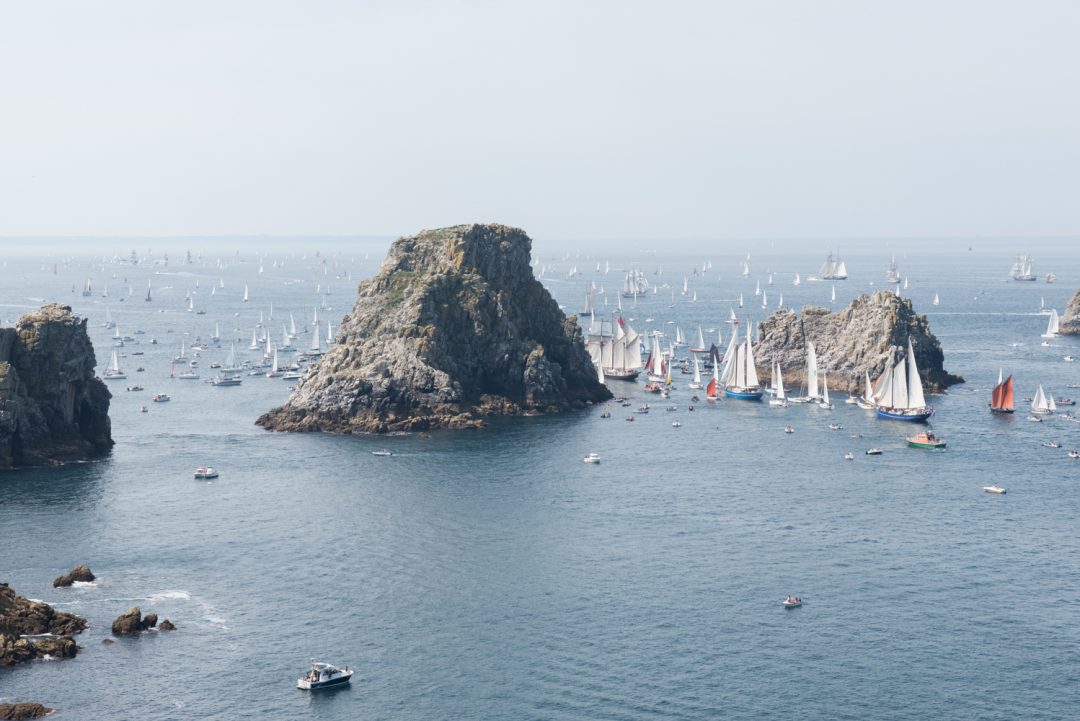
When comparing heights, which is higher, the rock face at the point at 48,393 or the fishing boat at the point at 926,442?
the rock face at the point at 48,393

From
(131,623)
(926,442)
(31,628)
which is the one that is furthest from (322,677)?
(926,442)

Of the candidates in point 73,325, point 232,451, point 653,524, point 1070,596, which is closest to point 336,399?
point 232,451

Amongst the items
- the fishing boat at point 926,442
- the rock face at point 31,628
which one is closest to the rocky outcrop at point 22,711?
the rock face at point 31,628

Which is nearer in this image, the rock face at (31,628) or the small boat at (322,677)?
the small boat at (322,677)

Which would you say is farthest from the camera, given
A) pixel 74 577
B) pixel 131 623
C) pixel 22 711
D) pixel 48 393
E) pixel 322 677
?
pixel 48 393

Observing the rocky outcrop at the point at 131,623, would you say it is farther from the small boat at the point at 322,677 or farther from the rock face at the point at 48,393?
the rock face at the point at 48,393

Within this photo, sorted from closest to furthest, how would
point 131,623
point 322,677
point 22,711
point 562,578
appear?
point 22,711 → point 322,677 → point 131,623 → point 562,578

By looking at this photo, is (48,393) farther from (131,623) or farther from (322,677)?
(322,677)
